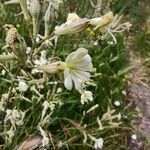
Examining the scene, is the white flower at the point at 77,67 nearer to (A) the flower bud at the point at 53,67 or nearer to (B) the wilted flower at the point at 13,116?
(A) the flower bud at the point at 53,67

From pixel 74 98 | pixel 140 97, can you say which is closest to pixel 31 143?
pixel 74 98

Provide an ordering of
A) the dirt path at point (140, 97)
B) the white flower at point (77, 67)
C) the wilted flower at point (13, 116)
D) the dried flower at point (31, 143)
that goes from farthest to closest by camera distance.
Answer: the dirt path at point (140, 97)
the dried flower at point (31, 143)
the wilted flower at point (13, 116)
the white flower at point (77, 67)

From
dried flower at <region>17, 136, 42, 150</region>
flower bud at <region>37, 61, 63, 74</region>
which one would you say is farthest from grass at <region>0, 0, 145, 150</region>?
flower bud at <region>37, 61, 63, 74</region>

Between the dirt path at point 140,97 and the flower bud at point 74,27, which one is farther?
the dirt path at point 140,97

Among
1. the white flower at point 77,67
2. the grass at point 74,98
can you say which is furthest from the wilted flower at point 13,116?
the white flower at point 77,67

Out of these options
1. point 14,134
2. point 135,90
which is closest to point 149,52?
point 135,90

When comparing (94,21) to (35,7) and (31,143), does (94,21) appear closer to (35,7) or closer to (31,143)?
(35,7)

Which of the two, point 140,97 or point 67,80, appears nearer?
point 67,80

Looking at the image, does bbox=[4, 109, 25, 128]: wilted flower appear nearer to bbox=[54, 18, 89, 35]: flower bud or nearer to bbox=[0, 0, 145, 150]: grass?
bbox=[0, 0, 145, 150]: grass
